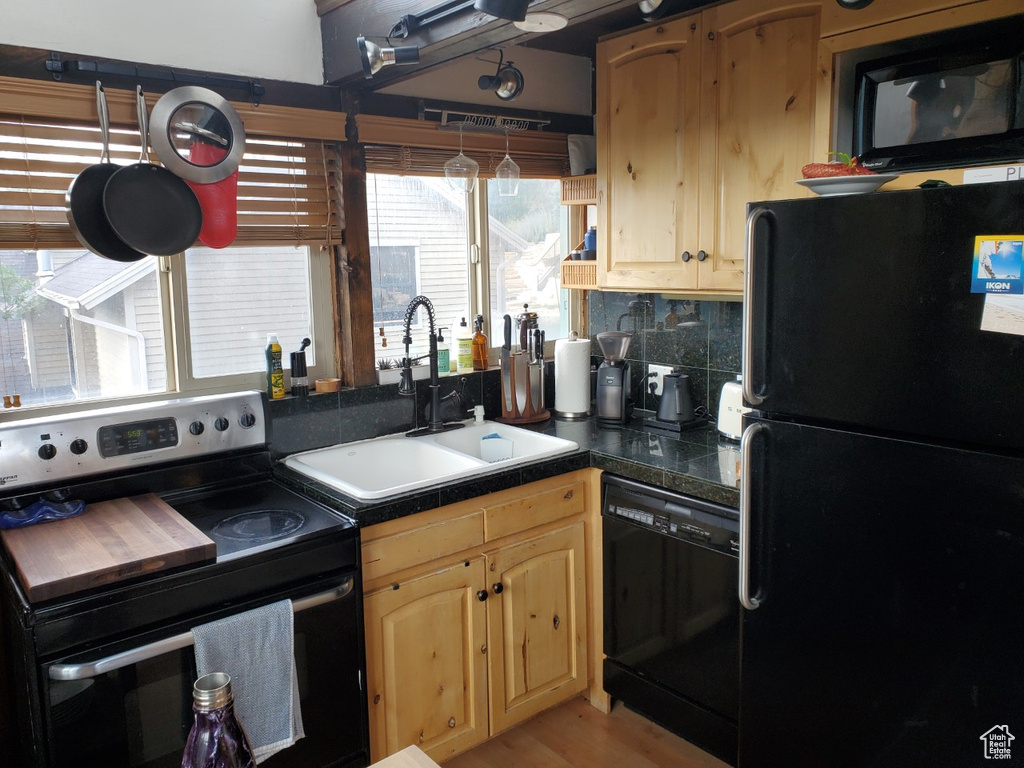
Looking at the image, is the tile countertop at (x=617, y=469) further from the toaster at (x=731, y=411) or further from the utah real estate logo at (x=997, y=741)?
the utah real estate logo at (x=997, y=741)

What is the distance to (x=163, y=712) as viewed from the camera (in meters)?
1.78

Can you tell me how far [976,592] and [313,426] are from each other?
183cm

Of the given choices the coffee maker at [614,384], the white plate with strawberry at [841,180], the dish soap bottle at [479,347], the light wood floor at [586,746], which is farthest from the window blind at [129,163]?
the light wood floor at [586,746]

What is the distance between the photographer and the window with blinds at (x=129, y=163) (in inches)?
79.3

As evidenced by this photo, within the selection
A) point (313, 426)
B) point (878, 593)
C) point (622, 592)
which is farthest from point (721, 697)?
point (313, 426)

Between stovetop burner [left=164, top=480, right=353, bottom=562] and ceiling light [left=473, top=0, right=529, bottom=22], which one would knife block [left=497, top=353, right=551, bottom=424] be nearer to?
stovetop burner [left=164, top=480, right=353, bottom=562]

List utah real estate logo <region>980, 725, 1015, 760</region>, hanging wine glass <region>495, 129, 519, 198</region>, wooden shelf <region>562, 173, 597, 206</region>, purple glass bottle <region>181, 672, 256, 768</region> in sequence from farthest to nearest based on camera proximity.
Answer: wooden shelf <region>562, 173, 597, 206</region>
hanging wine glass <region>495, 129, 519, 198</region>
utah real estate logo <region>980, 725, 1015, 760</region>
purple glass bottle <region>181, 672, 256, 768</region>

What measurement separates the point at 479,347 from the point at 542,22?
1419 mm

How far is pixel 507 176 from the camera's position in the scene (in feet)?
9.39

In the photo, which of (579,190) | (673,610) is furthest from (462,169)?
(673,610)

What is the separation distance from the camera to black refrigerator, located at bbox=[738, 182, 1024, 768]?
5.01 ft

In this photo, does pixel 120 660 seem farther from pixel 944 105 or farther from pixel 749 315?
pixel 944 105

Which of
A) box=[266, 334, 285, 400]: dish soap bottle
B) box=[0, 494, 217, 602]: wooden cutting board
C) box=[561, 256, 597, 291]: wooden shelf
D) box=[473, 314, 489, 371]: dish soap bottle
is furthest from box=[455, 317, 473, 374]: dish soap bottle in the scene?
box=[0, 494, 217, 602]: wooden cutting board

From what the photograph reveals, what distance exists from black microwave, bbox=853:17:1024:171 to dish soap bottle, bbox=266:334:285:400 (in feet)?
5.57
